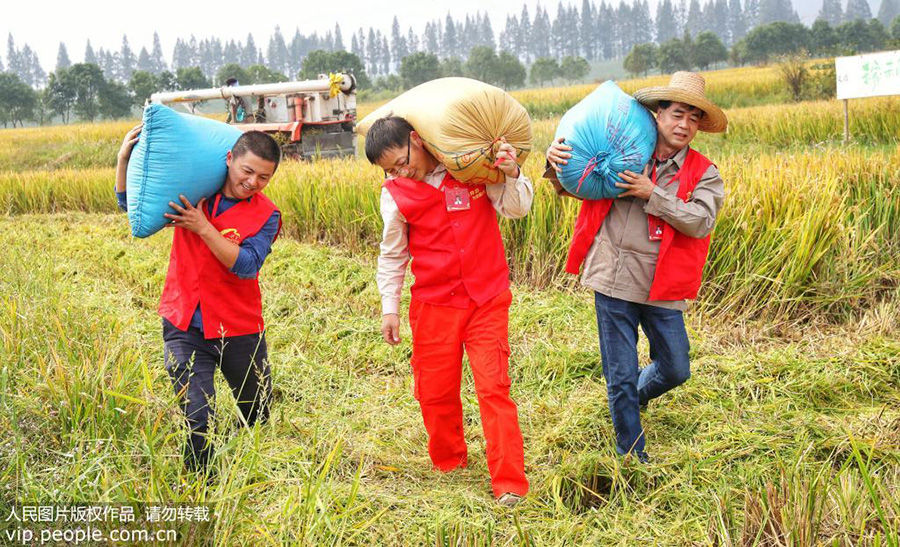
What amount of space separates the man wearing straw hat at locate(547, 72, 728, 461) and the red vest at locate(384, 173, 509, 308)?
1.12 ft

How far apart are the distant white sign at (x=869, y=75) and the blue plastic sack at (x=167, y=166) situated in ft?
31.1

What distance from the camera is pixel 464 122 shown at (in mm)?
2320

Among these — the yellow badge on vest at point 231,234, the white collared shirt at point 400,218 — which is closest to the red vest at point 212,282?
the yellow badge on vest at point 231,234

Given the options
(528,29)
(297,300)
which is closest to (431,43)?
(528,29)

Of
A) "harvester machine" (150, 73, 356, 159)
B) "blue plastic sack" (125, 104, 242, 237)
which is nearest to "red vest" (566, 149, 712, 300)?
"blue plastic sack" (125, 104, 242, 237)

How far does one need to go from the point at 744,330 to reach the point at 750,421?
96 centimetres

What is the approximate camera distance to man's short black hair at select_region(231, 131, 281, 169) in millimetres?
2438

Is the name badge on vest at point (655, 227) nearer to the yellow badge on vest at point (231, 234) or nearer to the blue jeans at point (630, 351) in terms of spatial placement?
the blue jeans at point (630, 351)

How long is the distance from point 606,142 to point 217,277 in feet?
4.57

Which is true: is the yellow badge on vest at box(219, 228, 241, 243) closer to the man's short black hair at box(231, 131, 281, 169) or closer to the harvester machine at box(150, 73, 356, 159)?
the man's short black hair at box(231, 131, 281, 169)

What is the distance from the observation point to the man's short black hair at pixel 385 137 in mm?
2373

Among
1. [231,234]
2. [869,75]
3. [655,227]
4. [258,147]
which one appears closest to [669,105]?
[655,227]

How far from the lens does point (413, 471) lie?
2.76 metres

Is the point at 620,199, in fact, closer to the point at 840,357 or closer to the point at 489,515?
the point at 489,515
